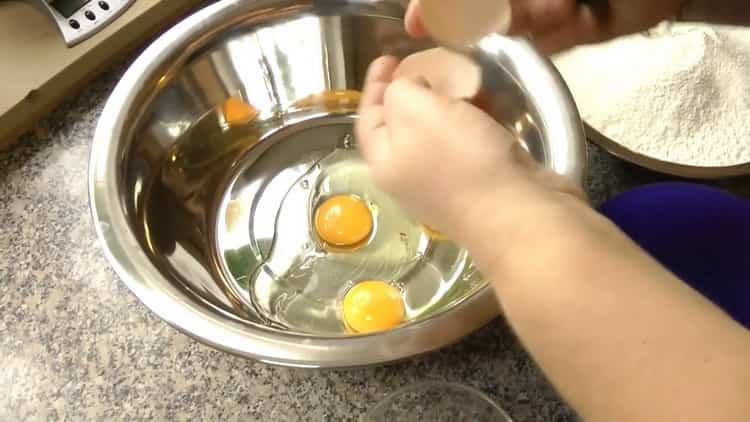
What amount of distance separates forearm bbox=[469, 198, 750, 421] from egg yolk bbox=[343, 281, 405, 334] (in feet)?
1.22

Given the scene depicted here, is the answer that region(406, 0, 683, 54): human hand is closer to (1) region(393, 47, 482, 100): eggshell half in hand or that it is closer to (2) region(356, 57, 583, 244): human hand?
(1) region(393, 47, 482, 100): eggshell half in hand

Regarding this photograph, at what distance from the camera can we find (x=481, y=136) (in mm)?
468

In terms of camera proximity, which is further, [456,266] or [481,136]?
[456,266]

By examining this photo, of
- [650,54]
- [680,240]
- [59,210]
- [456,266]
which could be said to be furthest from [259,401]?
[650,54]

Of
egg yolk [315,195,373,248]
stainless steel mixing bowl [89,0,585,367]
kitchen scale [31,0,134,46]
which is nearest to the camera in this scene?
stainless steel mixing bowl [89,0,585,367]

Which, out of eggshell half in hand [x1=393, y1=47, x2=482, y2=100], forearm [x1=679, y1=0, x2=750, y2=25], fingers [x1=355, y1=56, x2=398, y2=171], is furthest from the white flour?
fingers [x1=355, y1=56, x2=398, y2=171]

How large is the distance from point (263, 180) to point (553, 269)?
58 cm

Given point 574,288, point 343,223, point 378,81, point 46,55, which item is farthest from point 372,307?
point 46,55

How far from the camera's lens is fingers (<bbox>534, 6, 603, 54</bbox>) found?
709mm

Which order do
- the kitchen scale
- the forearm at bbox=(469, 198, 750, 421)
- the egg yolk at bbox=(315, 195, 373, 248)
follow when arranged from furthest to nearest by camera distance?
the kitchen scale → the egg yolk at bbox=(315, 195, 373, 248) → the forearm at bbox=(469, 198, 750, 421)

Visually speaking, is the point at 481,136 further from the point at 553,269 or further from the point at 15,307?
the point at 15,307

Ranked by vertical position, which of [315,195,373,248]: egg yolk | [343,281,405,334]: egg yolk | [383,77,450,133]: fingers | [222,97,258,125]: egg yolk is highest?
[383,77,450,133]: fingers

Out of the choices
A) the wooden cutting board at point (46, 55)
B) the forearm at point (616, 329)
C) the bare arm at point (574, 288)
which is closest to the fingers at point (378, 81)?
the bare arm at point (574, 288)

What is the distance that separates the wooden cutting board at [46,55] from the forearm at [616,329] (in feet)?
2.46
